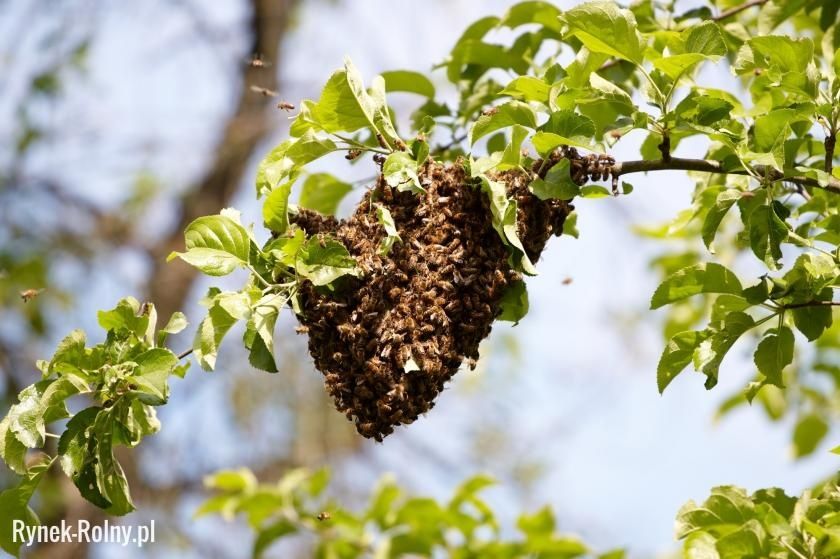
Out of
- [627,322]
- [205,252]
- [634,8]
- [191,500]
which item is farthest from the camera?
[191,500]

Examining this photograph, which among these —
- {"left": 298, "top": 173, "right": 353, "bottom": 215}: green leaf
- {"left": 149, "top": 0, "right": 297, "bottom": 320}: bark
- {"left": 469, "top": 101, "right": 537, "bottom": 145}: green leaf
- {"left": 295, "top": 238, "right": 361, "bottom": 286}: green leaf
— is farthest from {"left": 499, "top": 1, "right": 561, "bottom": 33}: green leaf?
{"left": 149, "top": 0, "right": 297, "bottom": 320}: bark

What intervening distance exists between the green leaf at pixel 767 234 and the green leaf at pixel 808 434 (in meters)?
1.91

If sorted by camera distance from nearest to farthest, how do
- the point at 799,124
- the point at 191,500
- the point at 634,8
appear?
the point at 799,124 < the point at 634,8 < the point at 191,500

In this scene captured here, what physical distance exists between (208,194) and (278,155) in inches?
204

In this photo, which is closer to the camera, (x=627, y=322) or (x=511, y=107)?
(x=511, y=107)

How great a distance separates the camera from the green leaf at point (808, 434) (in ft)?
10.5

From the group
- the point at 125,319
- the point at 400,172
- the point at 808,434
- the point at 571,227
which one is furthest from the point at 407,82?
the point at 808,434

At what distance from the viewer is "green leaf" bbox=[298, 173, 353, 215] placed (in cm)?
192

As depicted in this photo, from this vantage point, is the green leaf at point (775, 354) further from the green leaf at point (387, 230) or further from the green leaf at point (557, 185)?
the green leaf at point (387, 230)

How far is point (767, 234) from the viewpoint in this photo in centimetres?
149

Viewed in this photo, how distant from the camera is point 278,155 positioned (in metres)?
1.52

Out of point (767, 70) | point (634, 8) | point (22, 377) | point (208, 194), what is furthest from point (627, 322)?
point (767, 70)

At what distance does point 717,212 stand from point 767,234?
0.25 ft

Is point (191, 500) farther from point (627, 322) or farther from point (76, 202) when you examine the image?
Answer: point (627, 322)
